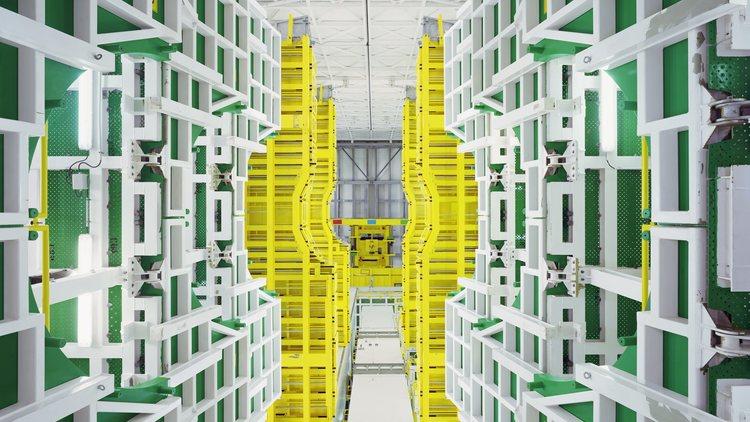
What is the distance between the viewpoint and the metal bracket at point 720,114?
277 cm

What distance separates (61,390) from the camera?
3367 mm

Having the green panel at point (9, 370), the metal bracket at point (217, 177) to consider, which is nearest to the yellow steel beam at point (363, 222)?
the metal bracket at point (217, 177)

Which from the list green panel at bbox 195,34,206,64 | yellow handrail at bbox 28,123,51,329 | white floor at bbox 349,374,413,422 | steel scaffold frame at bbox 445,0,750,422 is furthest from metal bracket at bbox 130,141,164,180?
white floor at bbox 349,374,413,422

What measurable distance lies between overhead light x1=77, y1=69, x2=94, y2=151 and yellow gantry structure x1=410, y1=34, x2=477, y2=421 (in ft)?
25.5

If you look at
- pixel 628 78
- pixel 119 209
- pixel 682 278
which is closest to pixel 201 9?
pixel 119 209

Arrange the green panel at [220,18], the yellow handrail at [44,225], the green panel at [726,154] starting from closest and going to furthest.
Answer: the green panel at [726,154], the yellow handrail at [44,225], the green panel at [220,18]

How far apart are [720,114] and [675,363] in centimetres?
141

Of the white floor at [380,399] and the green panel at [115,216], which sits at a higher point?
the green panel at [115,216]

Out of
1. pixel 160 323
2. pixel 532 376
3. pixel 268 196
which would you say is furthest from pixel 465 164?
pixel 160 323

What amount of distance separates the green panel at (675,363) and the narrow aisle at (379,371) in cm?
870

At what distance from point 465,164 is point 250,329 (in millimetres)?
6097

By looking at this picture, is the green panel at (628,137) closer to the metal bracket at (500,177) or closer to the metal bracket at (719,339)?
the metal bracket at (500,177)

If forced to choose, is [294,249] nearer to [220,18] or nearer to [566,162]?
[220,18]

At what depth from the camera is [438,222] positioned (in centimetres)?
1183
